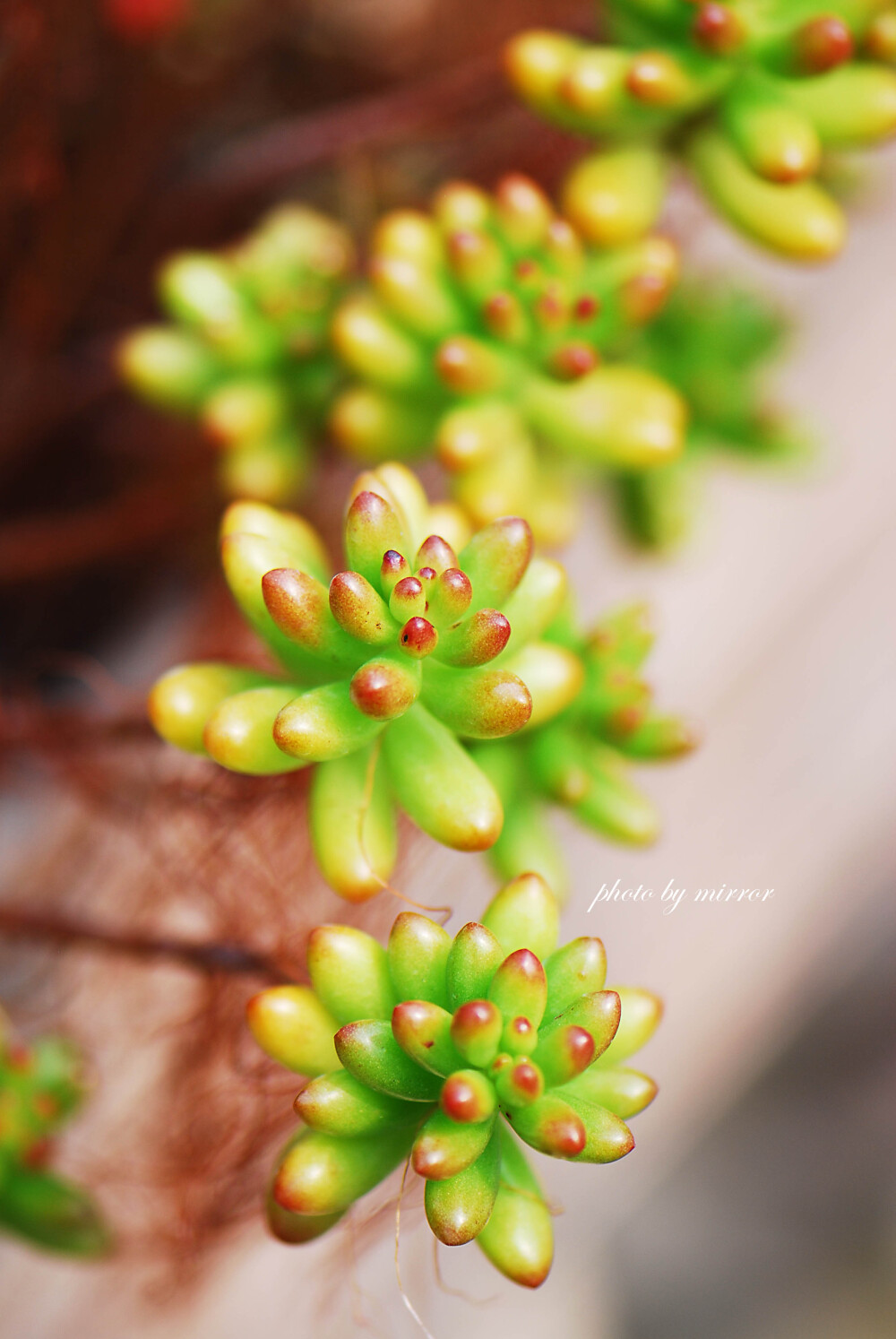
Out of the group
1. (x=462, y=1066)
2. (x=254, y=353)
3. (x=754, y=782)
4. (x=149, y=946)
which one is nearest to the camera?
(x=462, y=1066)

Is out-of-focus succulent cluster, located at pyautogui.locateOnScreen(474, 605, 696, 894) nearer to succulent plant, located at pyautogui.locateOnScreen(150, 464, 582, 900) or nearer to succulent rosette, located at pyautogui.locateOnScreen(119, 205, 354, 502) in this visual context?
succulent plant, located at pyautogui.locateOnScreen(150, 464, 582, 900)

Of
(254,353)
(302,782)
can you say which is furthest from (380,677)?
(254,353)

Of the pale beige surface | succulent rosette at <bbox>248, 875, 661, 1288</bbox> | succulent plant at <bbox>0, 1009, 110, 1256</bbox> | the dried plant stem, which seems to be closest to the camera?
succulent rosette at <bbox>248, 875, 661, 1288</bbox>

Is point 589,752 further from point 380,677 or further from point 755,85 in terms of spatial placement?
point 755,85

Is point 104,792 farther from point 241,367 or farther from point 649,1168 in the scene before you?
point 649,1168

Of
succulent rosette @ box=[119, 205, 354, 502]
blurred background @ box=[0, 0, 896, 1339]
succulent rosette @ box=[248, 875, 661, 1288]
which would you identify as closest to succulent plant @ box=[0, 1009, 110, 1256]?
blurred background @ box=[0, 0, 896, 1339]

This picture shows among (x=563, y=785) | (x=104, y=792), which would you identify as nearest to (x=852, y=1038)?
(x=563, y=785)
